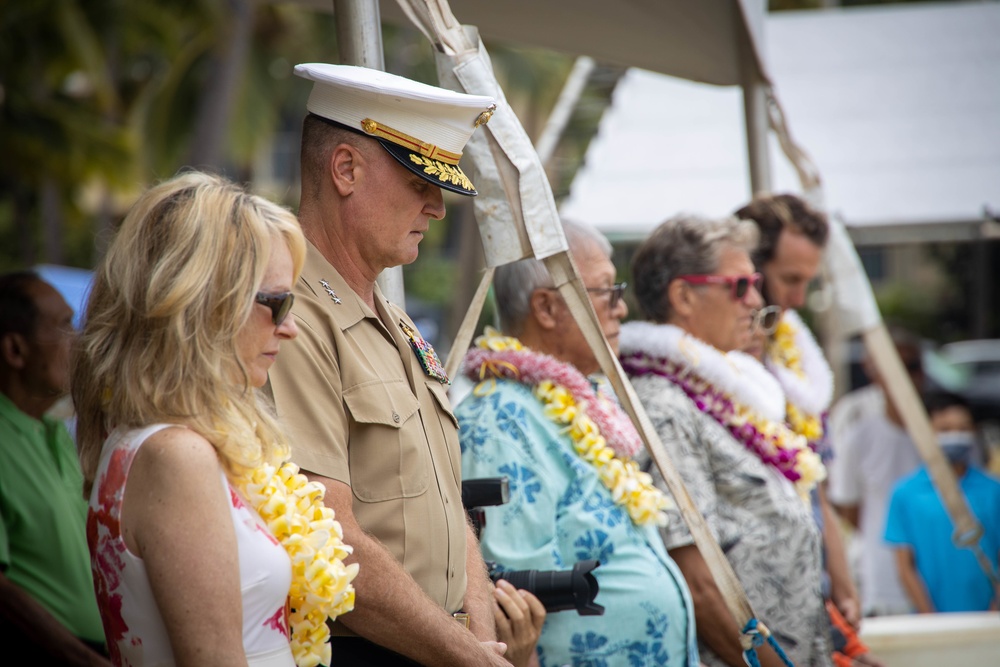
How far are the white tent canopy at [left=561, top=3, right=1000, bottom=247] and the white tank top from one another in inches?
184

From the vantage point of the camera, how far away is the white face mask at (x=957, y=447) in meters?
5.45

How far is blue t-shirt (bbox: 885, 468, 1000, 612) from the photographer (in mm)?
5199

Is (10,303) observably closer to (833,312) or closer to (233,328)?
(233,328)

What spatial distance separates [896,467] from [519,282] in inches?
172

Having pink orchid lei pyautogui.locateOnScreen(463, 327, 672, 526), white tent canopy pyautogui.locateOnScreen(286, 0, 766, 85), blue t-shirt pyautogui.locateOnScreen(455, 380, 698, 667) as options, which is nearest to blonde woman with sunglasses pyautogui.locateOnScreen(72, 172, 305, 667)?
blue t-shirt pyautogui.locateOnScreen(455, 380, 698, 667)

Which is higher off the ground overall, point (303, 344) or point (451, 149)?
point (451, 149)

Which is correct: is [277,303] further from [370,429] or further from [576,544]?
[576,544]

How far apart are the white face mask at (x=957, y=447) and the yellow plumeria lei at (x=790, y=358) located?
1.85 metres

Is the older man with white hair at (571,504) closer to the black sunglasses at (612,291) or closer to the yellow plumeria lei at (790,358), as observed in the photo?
the black sunglasses at (612,291)

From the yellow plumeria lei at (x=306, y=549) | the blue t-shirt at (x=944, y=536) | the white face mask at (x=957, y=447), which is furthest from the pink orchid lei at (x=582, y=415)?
the white face mask at (x=957, y=447)

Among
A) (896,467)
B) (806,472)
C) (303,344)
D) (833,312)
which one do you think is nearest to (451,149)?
(303,344)

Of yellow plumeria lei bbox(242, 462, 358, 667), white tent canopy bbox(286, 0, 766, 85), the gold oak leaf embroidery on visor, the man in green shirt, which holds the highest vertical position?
white tent canopy bbox(286, 0, 766, 85)

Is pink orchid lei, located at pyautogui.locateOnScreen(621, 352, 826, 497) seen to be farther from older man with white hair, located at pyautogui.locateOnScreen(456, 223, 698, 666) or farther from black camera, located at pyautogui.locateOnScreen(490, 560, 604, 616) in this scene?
black camera, located at pyautogui.locateOnScreen(490, 560, 604, 616)

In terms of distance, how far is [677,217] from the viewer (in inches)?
136
